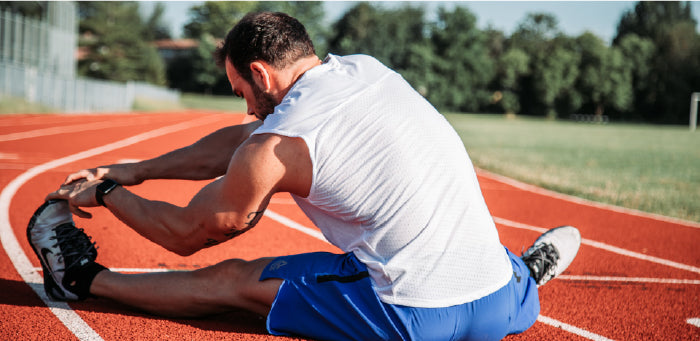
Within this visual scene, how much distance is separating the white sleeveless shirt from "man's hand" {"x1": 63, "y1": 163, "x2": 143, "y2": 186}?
1.10m

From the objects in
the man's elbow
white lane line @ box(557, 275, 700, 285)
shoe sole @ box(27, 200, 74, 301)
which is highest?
the man's elbow

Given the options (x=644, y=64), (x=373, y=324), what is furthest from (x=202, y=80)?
(x=373, y=324)

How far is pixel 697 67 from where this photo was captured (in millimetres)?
67688

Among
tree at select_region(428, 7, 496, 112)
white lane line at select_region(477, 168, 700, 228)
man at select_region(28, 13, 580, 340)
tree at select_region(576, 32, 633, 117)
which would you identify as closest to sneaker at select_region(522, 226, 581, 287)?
man at select_region(28, 13, 580, 340)

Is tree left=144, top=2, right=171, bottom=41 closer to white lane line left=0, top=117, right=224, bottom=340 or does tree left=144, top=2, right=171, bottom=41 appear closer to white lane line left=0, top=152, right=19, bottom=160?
white lane line left=0, top=152, right=19, bottom=160

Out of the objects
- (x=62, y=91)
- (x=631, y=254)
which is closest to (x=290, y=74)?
(x=631, y=254)

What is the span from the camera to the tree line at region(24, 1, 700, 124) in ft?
223

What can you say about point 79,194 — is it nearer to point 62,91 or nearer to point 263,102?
point 263,102

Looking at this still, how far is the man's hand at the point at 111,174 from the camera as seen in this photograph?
9.77 feet

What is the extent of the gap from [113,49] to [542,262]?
71.0 metres

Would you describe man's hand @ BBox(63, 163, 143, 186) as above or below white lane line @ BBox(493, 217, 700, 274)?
above

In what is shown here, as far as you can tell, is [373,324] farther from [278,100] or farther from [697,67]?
[697,67]

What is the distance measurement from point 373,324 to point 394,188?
0.59 meters

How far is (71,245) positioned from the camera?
3.13 meters
